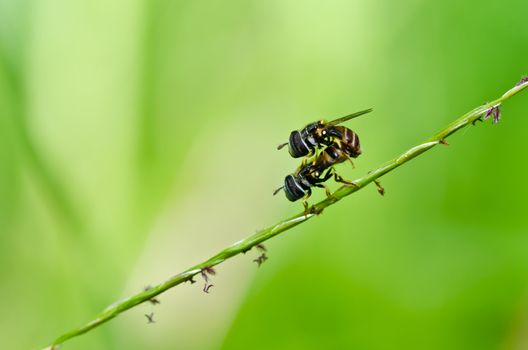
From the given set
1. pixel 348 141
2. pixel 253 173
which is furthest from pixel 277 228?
pixel 253 173

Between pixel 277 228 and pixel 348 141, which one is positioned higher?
pixel 348 141

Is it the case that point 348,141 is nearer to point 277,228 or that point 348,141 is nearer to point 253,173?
point 277,228

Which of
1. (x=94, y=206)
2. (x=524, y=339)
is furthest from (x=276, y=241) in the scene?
(x=524, y=339)

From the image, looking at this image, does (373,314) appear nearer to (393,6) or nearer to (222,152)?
(222,152)

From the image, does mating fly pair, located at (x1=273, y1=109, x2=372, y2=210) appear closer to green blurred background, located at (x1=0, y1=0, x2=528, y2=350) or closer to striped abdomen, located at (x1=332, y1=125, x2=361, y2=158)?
striped abdomen, located at (x1=332, y1=125, x2=361, y2=158)

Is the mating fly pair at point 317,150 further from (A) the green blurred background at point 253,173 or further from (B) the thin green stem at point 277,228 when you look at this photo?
(A) the green blurred background at point 253,173

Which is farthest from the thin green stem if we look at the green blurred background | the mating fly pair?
the green blurred background
